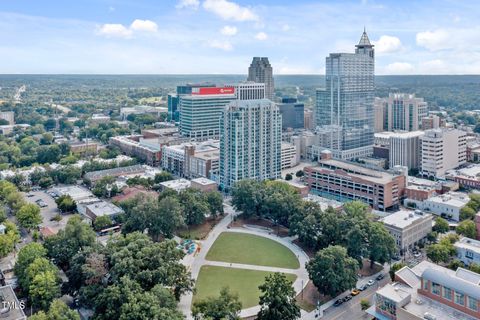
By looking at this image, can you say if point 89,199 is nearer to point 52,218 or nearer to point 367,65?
point 52,218

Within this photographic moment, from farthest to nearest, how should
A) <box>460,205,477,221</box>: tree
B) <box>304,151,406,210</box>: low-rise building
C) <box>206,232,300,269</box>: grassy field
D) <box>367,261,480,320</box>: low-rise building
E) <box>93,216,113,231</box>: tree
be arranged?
1. <box>304,151,406,210</box>: low-rise building
2. <box>460,205,477,221</box>: tree
3. <box>93,216,113,231</box>: tree
4. <box>206,232,300,269</box>: grassy field
5. <box>367,261,480,320</box>: low-rise building

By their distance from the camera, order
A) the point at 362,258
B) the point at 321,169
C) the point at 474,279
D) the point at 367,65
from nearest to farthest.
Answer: the point at 474,279 → the point at 362,258 → the point at 321,169 → the point at 367,65

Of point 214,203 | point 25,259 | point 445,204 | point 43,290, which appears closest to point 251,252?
point 214,203

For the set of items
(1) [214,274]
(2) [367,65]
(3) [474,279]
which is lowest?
(1) [214,274]

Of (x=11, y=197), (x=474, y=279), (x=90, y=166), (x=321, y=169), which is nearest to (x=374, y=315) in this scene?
(x=474, y=279)

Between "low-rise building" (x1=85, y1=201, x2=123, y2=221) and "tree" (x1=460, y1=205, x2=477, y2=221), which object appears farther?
"low-rise building" (x1=85, y1=201, x2=123, y2=221)

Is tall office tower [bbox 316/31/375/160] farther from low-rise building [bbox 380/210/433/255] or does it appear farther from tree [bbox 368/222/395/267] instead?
tree [bbox 368/222/395/267]

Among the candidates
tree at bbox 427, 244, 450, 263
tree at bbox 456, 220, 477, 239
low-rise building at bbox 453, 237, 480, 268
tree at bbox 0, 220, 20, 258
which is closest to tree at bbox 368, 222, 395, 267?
tree at bbox 427, 244, 450, 263
